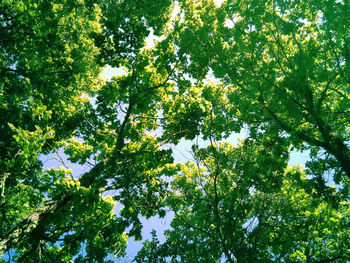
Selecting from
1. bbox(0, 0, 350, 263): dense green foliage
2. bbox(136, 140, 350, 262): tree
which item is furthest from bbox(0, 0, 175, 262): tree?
bbox(136, 140, 350, 262): tree

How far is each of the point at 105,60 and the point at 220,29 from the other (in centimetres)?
483

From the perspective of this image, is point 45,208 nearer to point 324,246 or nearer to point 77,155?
point 77,155

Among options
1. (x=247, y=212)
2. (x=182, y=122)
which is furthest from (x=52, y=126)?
(x=247, y=212)

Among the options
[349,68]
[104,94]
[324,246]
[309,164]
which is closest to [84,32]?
[104,94]

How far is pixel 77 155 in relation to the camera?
8.22m

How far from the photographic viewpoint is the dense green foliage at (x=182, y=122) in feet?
16.4

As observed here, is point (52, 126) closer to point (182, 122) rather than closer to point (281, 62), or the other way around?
point (182, 122)

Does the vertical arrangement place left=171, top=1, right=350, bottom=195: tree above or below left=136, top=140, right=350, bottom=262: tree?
above

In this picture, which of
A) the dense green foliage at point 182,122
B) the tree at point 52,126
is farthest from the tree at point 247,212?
the tree at point 52,126

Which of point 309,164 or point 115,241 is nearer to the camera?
point 309,164

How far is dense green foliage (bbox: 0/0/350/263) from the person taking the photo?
5.00m

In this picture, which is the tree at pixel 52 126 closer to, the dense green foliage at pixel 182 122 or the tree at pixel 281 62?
the dense green foliage at pixel 182 122

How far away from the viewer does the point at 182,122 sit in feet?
28.5

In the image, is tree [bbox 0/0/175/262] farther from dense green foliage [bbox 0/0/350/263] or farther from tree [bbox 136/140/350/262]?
tree [bbox 136/140/350/262]
